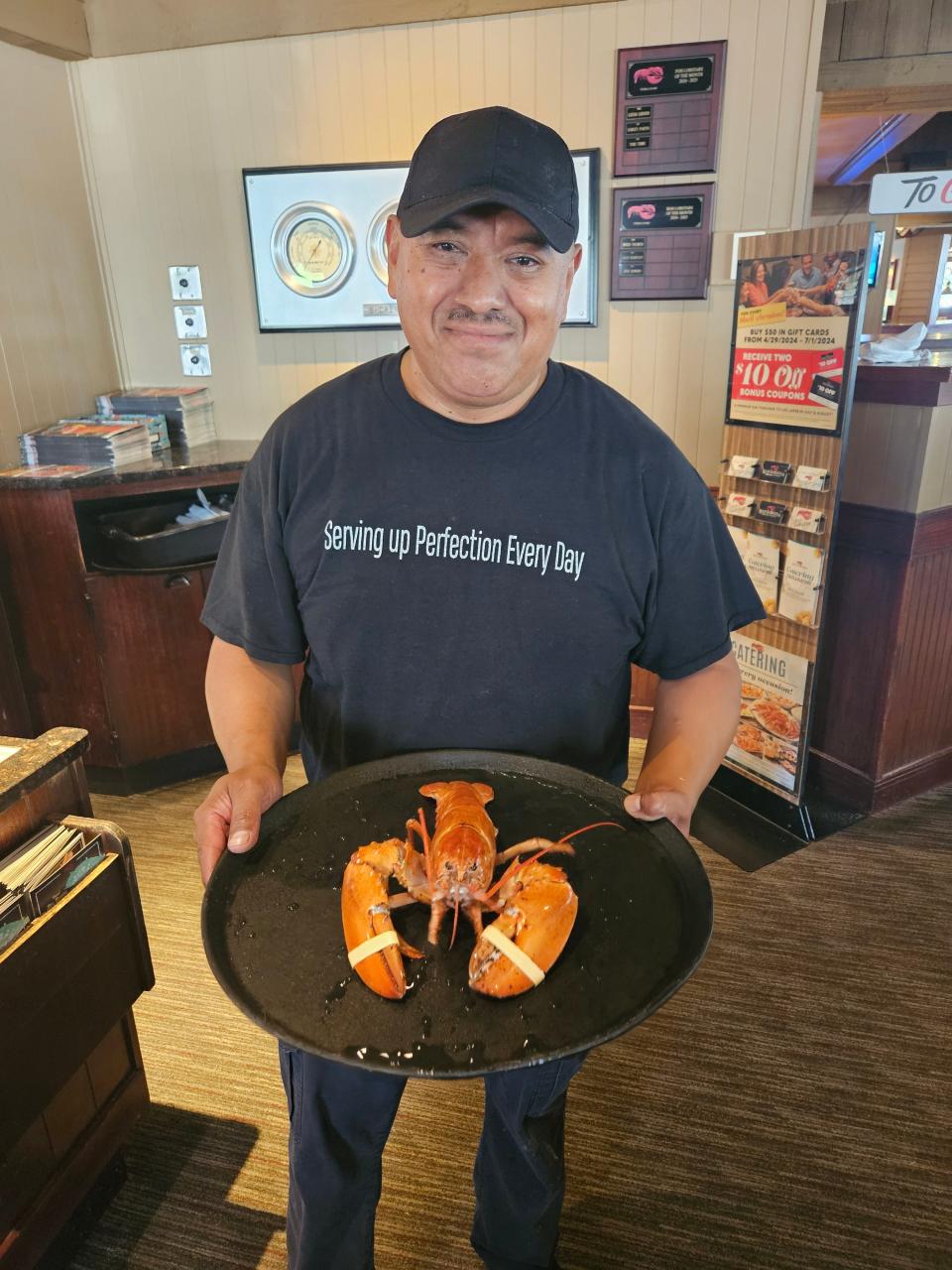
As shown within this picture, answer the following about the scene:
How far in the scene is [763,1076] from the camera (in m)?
1.95

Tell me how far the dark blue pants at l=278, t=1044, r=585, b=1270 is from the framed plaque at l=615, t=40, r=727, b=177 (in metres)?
2.96

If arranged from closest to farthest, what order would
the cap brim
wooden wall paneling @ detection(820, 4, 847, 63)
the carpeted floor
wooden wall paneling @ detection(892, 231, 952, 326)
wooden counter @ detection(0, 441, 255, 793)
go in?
the cap brim
the carpeted floor
wooden counter @ detection(0, 441, 255, 793)
wooden wall paneling @ detection(820, 4, 847, 63)
wooden wall paneling @ detection(892, 231, 952, 326)

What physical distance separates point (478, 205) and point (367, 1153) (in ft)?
4.16

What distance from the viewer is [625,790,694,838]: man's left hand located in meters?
1.08

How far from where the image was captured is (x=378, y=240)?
3234 millimetres

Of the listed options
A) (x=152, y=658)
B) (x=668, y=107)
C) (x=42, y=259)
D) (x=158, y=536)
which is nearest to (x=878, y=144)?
(x=668, y=107)

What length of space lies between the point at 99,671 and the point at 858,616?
108 inches

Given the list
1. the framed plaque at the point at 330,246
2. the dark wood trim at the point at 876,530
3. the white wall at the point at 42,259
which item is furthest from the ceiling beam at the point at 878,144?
the white wall at the point at 42,259

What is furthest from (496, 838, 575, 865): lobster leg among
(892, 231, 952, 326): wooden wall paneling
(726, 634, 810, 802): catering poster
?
(892, 231, 952, 326): wooden wall paneling

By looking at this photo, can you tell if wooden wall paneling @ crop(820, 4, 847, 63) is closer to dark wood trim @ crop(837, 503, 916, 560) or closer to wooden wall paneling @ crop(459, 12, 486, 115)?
wooden wall paneling @ crop(459, 12, 486, 115)

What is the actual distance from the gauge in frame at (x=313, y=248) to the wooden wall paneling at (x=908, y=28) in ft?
8.98

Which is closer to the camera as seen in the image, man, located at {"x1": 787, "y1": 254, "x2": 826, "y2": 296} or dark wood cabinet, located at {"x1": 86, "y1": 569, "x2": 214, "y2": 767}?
man, located at {"x1": 787, "y1": 254, "x2": 826, "y2": 296}

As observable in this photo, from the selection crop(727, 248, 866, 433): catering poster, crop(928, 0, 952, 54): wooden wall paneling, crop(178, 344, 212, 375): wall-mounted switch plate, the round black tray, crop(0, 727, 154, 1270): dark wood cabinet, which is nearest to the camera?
the round black tray

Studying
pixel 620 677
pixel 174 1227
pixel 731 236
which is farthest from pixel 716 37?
pixel 174 1227
